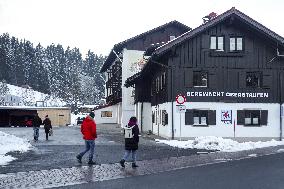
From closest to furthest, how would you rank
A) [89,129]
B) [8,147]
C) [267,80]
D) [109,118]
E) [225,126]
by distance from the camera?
[89,129]
[8,147]
[225,126]
[267,80]
[109,118]

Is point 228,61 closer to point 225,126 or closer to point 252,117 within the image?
point 252,117

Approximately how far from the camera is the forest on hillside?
485ft

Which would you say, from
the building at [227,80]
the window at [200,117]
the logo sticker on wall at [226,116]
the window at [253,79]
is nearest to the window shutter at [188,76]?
the building at [227,80]

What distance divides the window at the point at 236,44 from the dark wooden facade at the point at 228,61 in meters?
0.23

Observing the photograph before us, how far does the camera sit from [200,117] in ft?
102

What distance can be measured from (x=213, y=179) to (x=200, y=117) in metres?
18.6

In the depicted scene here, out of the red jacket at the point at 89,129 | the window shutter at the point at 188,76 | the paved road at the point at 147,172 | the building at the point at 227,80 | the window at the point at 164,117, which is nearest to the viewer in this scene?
the paved road at the point at 147,172

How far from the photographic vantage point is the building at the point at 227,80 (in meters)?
31.0

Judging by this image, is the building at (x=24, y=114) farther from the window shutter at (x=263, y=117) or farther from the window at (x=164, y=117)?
the window shutter at (x=263, y=117)

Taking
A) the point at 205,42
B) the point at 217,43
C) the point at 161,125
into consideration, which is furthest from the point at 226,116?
the point at 161,125

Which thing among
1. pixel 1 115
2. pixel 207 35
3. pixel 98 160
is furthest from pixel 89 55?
pixel 98 160

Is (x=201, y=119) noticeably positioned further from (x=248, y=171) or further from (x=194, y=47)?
(x=248, y=171)

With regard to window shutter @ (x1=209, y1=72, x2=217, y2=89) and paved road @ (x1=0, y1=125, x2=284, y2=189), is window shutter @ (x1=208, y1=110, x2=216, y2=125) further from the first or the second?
paved road @ (x1=0, y1=125, x2=284, y2=189)

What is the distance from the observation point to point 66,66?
541 feet
